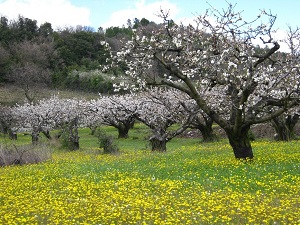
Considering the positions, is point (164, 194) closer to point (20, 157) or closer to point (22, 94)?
point (20, 157)

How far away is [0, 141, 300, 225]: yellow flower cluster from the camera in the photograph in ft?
26.6

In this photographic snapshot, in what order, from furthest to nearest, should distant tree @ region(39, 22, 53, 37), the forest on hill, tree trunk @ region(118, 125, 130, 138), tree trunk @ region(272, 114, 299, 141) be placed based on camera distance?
distant tree @ region(39, 22, 53, 37), the forest on hill, tree trunk @ region(118, 125, 130, 138), tree trunk @ region(272, 114, 299, 141)

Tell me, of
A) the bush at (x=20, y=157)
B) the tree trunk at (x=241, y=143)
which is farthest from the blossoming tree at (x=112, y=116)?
the tree trunk at (x=241, y=143)

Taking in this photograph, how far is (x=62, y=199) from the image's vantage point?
10.5m

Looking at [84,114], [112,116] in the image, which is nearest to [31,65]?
[84,114]

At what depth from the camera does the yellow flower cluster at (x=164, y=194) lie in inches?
320

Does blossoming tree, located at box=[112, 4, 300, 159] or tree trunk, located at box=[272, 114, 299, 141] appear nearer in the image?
blossoming tree, located at box=[112, 4, 300, 159]

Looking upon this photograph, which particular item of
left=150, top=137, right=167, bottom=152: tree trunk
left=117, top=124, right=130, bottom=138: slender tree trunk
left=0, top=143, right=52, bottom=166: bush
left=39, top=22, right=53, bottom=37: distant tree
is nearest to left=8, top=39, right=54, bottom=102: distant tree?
left=39, top=22, right=53, bottom=37: distant tree

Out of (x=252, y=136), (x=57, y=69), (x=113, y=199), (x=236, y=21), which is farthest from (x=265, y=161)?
(x=57, y=69)

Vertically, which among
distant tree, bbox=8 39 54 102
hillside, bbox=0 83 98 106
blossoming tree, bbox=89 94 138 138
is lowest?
blossoming tree, bbox=89 94 138 138

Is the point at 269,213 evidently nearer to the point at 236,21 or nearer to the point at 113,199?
the point at 113,199

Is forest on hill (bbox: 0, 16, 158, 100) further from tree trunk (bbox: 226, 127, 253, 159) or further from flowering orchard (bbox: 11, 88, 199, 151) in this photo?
tree trunk (bbox: 226, 127, 253, 159)

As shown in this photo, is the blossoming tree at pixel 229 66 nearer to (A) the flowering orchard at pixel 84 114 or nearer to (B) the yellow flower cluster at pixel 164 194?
(B) the yellow flower cluster at pixel 164 194

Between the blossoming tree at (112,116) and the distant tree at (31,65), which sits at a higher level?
the distant tree at (31,65)
